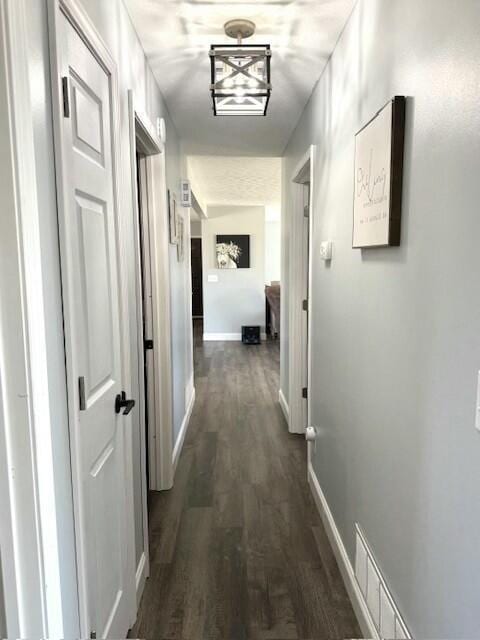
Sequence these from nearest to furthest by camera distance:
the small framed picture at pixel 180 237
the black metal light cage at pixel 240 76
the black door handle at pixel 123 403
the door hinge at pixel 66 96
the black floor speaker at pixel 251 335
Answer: the door hinge at pixel 66 96 < the black door handle at pixel 123 403 < the black metal light cage at pixel 240 76 < the small framed picture at pixel 180 237 < the black floor speaker at pixel 251 335

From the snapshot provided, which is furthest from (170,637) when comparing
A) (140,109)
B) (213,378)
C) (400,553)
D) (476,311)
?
(213,378)

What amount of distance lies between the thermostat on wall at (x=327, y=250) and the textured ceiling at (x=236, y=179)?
2444 millimetres

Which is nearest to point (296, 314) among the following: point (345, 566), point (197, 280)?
point (345, 566)

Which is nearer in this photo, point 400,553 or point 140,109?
point 400,553

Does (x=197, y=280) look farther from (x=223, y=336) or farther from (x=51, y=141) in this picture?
(x=51, y=141)

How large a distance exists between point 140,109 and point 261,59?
597 mm

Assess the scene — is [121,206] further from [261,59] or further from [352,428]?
[352,428]

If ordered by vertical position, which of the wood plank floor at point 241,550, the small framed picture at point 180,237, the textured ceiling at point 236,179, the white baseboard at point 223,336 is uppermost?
the textured ceiling at point 236,179

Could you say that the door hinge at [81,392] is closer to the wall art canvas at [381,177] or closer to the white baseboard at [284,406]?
the wall art canvas at [381,177]

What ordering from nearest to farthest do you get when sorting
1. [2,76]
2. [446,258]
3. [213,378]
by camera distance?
1. [2,76]
2. [446,258]
3. [213,378]

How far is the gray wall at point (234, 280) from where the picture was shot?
7.76 metres

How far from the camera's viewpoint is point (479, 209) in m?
0.91

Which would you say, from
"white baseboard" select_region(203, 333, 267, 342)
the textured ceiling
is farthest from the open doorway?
"white baseboard" select_region(203, 333, 267, 342)

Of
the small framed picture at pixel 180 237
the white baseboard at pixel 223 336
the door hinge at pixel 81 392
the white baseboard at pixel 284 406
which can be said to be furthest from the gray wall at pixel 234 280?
the door hinge at pixel 81 392
